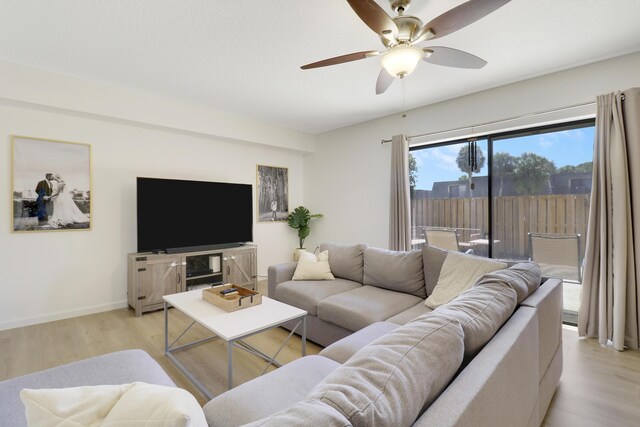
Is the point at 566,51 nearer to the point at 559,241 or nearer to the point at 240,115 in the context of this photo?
the point at 559,241

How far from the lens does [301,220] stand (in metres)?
5.20

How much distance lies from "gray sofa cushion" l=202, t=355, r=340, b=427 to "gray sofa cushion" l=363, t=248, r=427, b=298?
1.40 m

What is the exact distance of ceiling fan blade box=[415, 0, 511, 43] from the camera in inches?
57.0

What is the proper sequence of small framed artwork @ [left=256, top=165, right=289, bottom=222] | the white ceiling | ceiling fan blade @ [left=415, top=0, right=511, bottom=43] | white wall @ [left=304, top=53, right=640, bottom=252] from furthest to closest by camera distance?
1. small framed artwork @ [left=256, top=165, right=289, bottom=222]
2. white wall @ [left=304, top=53, right=640, bottom=252]
3. the white ceiling
4. ceiling fan blade @ [left=415, top=0, right=511, bottom=43]

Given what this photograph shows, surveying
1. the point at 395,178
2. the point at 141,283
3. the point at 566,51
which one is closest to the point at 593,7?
the point at 566,51

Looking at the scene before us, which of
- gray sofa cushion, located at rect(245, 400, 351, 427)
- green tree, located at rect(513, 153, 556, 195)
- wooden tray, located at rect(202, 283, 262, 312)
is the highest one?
green tree, located at rect(513, 153, 556, 195)

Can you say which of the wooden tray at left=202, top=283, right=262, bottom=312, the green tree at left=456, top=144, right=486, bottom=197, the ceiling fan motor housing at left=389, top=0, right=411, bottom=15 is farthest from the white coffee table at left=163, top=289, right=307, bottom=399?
the green tree at left=456, top=144, right=486, bottom=197

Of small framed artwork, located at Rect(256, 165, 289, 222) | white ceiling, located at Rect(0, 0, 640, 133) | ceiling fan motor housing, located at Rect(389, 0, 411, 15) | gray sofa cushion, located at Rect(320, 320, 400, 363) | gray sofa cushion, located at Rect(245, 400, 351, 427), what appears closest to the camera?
gray sofa cushion, located at Rect(245, 400, 351, 427)

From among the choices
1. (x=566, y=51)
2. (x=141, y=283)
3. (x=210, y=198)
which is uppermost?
(x=566, y=51)

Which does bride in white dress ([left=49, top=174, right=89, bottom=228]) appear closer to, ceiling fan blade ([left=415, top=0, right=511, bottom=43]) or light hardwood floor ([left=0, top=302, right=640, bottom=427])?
light hardwood floor ([left=0, top=302, right=640, bottom=427])

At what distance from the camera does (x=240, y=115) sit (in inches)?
166

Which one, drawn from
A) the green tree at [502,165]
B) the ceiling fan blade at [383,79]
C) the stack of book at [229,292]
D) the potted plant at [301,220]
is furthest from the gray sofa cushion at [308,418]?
the potted plant at [301,220]

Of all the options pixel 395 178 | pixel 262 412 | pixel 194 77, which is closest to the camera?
pixel 262 412

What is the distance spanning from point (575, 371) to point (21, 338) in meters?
4.65
